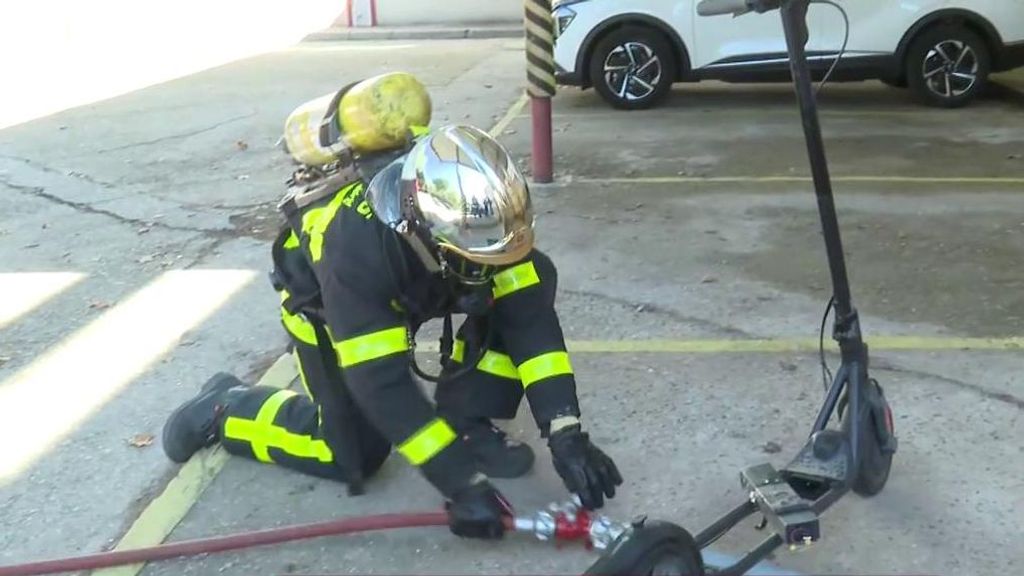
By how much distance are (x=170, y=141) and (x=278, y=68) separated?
18.2ft

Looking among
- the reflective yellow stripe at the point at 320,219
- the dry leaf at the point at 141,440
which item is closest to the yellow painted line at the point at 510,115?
the dry leaf at the point at 141,440

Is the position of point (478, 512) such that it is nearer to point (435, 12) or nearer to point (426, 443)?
point (426, 443)

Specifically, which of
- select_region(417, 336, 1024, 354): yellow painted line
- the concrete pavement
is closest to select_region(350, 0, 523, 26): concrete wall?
the concrete pavement

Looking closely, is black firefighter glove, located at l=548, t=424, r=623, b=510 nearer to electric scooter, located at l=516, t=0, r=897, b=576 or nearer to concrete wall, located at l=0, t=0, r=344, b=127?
electric scooter, located at l=516, t=0, r=897, b=576

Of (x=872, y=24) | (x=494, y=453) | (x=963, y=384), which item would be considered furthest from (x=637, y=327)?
(x=872, y=24)

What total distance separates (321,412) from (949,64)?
762 cm

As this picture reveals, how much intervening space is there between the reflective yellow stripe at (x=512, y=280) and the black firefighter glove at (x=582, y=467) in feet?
1.32

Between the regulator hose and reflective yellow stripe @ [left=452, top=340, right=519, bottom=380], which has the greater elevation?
reflective yellow stripe @ [left=452, top=340, right=519, bottom=380]

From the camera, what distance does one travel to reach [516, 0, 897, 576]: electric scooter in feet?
8.39

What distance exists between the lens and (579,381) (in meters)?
4.08

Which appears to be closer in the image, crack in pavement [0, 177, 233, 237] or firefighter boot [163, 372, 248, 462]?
firefighter boot [163, 372, 248, 462]

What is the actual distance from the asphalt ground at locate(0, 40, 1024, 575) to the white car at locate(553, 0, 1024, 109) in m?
0.44

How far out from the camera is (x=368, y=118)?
3086 millimetres

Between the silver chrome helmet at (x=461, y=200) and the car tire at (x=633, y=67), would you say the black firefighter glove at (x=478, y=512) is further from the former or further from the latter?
the car tire at (x=633, y=67)
